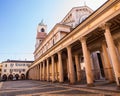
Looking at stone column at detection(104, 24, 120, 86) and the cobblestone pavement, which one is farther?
stone column at detection(104, 24, 120, 86)

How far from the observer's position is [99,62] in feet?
81.7

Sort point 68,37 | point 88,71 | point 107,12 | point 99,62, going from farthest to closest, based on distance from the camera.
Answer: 1. point 99,62
2. point 68,37
3. point 88,71
4. point 107,12

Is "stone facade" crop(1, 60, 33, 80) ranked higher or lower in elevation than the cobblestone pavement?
higher

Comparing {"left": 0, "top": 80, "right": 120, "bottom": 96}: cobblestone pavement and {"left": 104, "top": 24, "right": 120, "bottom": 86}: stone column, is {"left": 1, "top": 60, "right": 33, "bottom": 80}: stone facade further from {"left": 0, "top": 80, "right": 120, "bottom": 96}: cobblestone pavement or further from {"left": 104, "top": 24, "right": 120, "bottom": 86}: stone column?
{"left": 104, "top": 24, "right": 120, "bottom": 86}: stone column

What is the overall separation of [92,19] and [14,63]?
59.1 m

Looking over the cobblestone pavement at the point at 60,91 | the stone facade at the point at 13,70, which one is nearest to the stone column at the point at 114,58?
the cobblestone pavement at the point at 60,91

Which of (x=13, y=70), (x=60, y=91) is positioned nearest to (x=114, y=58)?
(x=60, y=91)

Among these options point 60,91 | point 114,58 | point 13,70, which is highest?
point 13,70

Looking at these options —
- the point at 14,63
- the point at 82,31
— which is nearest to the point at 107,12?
the point at 82,31

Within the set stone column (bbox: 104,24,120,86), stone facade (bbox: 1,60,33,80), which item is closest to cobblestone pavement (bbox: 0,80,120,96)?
stone column (bbox: 104,24,120,86)

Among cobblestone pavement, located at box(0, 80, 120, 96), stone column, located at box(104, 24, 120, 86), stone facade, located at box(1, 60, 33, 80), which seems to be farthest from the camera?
stone facade, located at box(1, 60, 33, 80)

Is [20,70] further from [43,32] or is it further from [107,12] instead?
[107,12]

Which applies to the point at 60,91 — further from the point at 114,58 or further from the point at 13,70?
the point at 13,70

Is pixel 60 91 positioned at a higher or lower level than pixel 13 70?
lower
